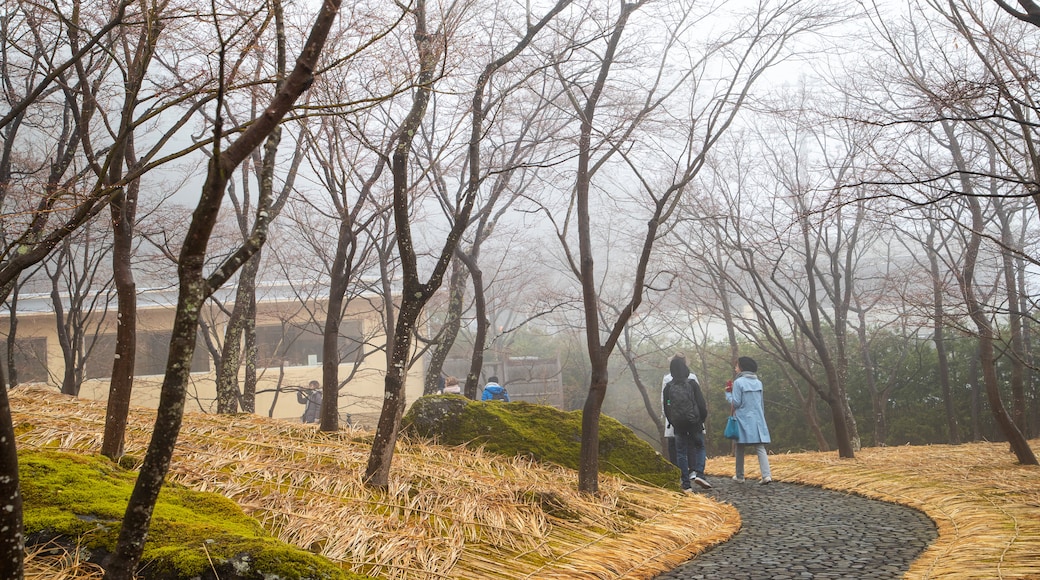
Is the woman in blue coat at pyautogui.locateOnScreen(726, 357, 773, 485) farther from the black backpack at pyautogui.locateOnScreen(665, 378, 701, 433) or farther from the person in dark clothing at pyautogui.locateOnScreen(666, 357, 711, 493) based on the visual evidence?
the black backpack at pyautogui.locateOnScreen(665, 378, 701, 433)

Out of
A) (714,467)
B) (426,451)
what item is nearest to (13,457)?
(426,451)

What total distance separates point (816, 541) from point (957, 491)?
2788mm

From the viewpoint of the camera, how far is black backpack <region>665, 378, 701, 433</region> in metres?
9.62

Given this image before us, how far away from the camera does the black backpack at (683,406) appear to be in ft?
31.6

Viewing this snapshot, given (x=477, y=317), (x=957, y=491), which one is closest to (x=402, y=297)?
(x=477, y=317)

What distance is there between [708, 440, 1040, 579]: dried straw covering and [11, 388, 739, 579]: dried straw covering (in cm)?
183

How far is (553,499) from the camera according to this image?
611 cm

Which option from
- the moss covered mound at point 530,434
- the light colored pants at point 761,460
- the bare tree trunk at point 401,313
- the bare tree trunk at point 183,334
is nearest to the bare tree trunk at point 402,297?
the bare tree trunk at point 401,313

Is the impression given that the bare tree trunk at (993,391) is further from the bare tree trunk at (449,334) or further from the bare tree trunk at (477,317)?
the bare tree trunk at (449,334)

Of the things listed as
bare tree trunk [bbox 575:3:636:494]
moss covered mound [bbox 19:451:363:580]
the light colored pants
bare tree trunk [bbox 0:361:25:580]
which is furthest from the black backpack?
bare tree trunk [bbox 0:361:25:580]

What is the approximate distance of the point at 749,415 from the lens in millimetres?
10086

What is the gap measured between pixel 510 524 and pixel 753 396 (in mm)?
5801

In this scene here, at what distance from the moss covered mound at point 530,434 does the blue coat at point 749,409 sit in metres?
1.88

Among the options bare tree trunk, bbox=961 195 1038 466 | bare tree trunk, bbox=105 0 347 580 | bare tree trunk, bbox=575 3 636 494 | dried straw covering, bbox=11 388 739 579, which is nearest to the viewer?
bare tree trunk, bbox=105 0 347 580
